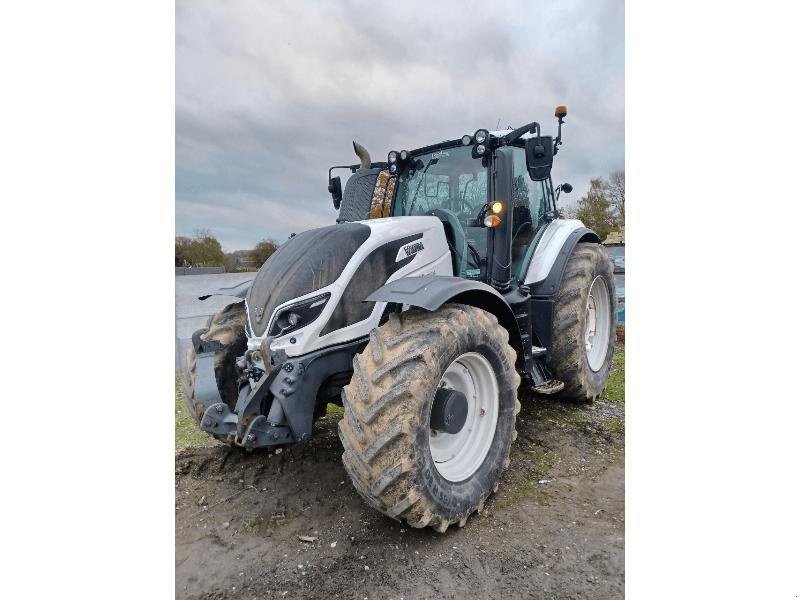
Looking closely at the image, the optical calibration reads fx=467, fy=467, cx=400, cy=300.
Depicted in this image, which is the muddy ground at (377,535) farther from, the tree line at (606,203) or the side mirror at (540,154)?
the side mirror at (540,154)

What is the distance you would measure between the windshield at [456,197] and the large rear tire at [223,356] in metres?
1.25

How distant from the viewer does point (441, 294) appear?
183cm

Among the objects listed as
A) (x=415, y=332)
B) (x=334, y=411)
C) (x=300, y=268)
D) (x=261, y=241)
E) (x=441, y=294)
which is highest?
(x=261, y=241)

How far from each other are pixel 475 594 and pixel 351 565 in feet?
1.47

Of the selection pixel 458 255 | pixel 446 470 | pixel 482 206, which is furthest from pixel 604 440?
pixel 482 206

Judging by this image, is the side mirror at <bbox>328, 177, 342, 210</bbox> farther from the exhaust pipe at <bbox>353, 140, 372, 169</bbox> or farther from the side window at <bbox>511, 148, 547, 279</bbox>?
the side window at <bbox>511, 148, 547, 279</bbox>

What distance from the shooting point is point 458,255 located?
272cm

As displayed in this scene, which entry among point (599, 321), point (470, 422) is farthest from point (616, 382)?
point (470, 422)

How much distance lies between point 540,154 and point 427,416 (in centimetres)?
151

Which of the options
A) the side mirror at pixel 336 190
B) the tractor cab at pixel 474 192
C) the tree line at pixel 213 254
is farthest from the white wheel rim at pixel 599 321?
the tree line at pixel 213 254

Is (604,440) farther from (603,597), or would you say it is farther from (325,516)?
(325,516)

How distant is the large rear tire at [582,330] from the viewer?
2.91 metres

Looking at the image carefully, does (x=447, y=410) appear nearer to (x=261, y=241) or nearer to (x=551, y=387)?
(x=261, y=241)

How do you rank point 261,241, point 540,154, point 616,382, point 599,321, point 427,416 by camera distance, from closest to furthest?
point 427,416
point 261,241
point 540,154
point 616,382
point 599,321
